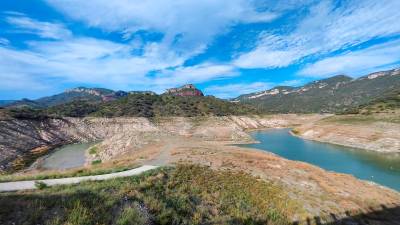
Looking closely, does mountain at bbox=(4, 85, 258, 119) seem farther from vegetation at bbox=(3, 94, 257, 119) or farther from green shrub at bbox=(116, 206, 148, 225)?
green shrub at bbox=(116, 206, 148, 225)

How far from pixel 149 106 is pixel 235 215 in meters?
123

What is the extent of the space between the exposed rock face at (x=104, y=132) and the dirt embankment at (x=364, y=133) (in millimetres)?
24113

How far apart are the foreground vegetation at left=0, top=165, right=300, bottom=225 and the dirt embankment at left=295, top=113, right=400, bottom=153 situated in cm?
5198

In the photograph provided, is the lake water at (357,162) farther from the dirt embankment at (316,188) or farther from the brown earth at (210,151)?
the brown earth at (210,151)

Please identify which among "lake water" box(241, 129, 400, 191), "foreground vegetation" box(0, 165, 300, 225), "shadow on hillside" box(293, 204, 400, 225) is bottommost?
"lake water" box(241, 129, 400, 191)

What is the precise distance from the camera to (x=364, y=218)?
1942cm

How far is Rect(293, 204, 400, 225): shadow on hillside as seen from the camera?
17984mm

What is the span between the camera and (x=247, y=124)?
136m

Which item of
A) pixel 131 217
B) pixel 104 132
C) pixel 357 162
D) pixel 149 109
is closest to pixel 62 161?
pixel 104 132

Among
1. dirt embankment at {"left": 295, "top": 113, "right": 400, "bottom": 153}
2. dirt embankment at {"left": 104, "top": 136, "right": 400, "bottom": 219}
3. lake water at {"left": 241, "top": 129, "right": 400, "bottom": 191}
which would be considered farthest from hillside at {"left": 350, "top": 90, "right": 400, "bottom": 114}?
dirt embankment at {"left": 104, "top": 136, "right": 400, "bottom": 219}

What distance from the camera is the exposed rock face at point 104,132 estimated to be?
187 ft

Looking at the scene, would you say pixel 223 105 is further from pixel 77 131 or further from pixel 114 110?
pixel 77 131

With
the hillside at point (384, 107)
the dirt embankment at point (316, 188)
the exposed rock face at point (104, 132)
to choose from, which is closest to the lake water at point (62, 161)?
the exposed rock face at point (104, 132)

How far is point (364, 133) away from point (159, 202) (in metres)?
73.3
